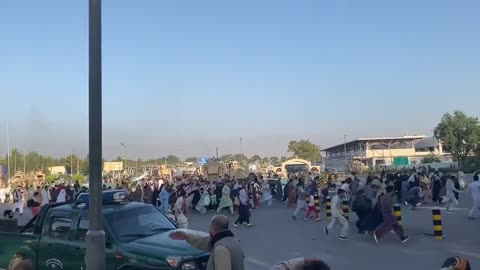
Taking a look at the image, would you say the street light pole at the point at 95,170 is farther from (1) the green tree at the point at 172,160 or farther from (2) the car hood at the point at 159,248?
(1) the green tree at the point at 172,160

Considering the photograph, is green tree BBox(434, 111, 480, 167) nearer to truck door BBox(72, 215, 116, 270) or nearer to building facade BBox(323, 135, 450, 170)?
building facade BBox(323, 135, 450, 170)

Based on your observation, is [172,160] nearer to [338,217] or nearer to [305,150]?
[305,150]

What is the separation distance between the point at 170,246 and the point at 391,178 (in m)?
22.5

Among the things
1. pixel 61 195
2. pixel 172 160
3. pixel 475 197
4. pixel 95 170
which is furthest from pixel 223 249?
pixel 172 160

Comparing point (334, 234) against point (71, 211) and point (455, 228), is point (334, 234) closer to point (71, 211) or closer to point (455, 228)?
point (455, 228)

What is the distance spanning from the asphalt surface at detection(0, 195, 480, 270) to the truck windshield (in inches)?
137

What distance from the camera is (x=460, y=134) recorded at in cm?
6888

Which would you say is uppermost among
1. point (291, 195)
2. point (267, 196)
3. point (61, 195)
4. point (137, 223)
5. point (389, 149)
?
point (389, 149)

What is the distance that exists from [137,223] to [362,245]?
8016 mm

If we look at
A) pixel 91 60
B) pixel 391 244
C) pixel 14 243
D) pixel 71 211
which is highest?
pixel 91 60

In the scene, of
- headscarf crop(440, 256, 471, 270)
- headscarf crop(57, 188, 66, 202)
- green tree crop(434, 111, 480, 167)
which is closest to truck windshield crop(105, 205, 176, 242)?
headscarf crop(440, 256, 471, 270)

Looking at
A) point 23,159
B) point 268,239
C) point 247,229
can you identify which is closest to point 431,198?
point 247,229

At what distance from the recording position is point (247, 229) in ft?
62.3

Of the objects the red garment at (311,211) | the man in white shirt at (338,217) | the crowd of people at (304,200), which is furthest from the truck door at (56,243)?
the red garment at (311,211)
